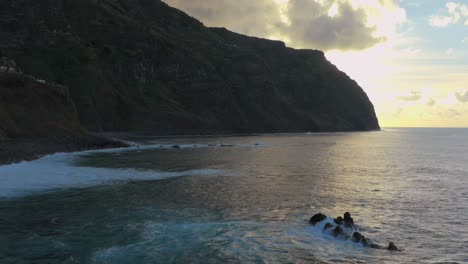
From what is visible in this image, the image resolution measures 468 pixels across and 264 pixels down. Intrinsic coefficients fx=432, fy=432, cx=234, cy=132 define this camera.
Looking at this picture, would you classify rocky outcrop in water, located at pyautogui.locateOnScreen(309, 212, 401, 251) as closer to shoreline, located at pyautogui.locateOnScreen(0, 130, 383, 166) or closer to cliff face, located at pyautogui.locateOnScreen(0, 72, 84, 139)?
shoreline, located at pyautogui.locateOnScreen(0, 130, 383, 166)

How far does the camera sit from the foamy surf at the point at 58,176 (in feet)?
117

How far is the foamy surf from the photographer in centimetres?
3553

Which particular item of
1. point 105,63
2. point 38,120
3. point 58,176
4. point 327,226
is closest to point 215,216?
point 327,226

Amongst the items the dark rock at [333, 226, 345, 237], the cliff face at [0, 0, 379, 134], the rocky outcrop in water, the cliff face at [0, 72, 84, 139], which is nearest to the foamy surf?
the rocky outcrop in water

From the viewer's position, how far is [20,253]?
19.0m

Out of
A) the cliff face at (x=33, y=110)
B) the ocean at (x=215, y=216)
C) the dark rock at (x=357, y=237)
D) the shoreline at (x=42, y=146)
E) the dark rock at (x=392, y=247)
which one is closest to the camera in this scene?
the ocean at (x=215, y=216)

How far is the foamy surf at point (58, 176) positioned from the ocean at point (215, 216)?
0.11 m

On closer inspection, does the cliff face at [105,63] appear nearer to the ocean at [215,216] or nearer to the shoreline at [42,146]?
the shoreline at [42,146]

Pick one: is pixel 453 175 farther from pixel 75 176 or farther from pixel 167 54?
pixel 167 54

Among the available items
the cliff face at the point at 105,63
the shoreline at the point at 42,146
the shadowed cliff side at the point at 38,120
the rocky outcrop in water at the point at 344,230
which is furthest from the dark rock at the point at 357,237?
the cliff face at the point at 105,63

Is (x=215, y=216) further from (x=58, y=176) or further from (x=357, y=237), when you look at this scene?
(x=58, y=176)

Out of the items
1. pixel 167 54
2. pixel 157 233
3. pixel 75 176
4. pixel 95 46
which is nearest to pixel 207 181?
pixel 75 176

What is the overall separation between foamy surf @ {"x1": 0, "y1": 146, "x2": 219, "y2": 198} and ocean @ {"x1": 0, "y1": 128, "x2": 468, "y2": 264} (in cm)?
11

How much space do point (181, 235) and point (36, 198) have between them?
14.5 meters
